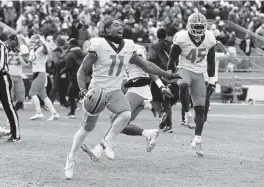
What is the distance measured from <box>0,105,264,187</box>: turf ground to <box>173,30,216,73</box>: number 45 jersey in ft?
4.18

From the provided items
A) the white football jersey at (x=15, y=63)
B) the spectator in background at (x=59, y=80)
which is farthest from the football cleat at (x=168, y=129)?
the spectator in background at (x=59, y=80)

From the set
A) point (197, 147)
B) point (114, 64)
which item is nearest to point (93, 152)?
point (114, 64)

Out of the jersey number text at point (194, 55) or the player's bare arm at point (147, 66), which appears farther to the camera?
the jersey number text at point (194, 55)

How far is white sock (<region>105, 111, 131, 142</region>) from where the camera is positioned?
9.21 metres

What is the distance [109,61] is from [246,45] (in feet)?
64.2

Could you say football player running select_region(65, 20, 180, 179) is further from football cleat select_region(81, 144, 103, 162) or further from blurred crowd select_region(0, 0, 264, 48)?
blurred crowd select_region(0, 0, 264, 48)

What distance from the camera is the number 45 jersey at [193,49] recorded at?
10.8 m

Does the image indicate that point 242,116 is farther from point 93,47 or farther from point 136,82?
point 93,47

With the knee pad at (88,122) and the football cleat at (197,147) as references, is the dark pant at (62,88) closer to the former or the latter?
the football cleat at (197,147)

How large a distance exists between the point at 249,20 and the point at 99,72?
2346cm

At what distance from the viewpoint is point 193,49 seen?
10.9 m

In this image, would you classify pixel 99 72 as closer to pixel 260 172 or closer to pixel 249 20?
pixel 260 172

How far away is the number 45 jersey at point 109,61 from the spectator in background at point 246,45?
19038mm

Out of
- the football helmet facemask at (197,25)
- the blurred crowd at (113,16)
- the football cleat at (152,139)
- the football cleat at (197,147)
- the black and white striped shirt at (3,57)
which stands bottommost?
the blurred crowd at (113,16)
